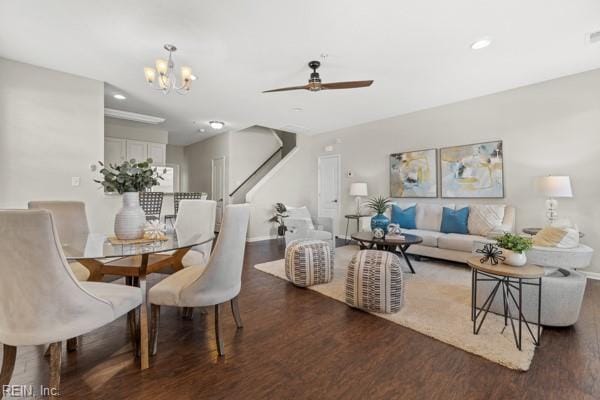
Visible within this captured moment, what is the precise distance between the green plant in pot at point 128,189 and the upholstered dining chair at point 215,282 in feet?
1.80

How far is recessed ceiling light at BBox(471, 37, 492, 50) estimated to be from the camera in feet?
8.89

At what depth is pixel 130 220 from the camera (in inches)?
81.4

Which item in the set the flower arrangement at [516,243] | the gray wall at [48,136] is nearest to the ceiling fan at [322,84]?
the flower arrangement at [516,243]

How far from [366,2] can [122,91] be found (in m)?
3.90

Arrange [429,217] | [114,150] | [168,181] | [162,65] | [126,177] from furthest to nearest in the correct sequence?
[168,181] → [114,150] → [429,217] → [162,65] → [126,177]

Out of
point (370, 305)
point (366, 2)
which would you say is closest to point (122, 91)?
point (366, 2)

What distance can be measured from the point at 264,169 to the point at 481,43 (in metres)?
5.88

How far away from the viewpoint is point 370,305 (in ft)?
8.08

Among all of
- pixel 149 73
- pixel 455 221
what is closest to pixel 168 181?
pixel 149 73

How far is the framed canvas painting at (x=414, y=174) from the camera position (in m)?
4.94

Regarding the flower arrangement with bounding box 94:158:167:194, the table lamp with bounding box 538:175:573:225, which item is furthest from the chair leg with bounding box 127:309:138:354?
the table lamp with bounding box 538:175:573:225

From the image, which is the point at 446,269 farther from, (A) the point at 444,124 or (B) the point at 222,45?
(B) the point at 222,45

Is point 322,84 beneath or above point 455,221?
above

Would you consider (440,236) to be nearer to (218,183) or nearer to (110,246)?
(110,246)
